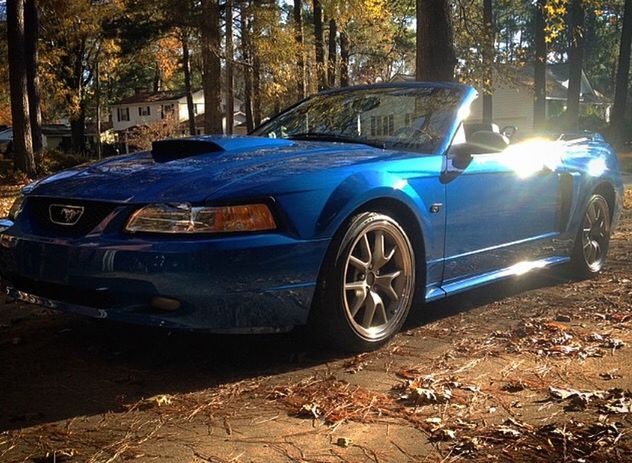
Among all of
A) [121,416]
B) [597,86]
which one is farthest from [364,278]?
[597,86]

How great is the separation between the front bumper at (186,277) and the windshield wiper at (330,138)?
3.95 feet

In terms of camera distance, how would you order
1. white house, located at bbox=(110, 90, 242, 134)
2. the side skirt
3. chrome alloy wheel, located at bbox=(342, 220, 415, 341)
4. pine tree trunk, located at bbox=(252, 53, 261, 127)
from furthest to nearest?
white house, located at bbox=(110, 90, 242, 134) → pine tree trunk, located at bbox=(252, 53, 261, 127) → the side skirt → chrome alloy wheel, located at bbox=(342, 220, 415, 341)

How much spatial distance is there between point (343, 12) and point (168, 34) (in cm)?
1254

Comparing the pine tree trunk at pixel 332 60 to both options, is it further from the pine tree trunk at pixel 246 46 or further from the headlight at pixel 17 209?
the headlight at pixel 17 209

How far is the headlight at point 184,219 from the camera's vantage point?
3.11 m

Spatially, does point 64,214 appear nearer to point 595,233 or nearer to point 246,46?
point 595,233

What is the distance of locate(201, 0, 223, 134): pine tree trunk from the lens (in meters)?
18.2

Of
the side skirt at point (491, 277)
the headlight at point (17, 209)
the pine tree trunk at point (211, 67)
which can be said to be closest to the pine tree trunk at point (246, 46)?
the pine tree trunk at point (211, 67)

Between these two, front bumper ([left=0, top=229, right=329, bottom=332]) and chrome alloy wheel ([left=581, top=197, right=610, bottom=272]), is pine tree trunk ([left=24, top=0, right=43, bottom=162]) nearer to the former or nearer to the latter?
chrome alloy wheel ([left=581, top=197, right=610, bottom=272])

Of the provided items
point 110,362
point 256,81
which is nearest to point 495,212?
point 110,362

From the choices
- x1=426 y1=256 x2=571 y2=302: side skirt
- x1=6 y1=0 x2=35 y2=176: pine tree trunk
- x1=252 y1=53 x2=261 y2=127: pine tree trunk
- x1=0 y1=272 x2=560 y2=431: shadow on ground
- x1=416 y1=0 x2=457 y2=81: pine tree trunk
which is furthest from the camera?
x1=252 y1=53 x2=261 y2=127: pine tree trunk

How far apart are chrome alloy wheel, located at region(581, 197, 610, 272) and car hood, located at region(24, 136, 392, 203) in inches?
99.5

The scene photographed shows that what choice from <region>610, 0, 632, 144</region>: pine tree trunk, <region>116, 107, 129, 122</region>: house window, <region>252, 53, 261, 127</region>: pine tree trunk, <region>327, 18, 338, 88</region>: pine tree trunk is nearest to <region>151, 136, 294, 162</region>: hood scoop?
<region>252, 53, 261, 127</region>: pine tree trunk

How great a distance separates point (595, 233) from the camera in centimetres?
586
